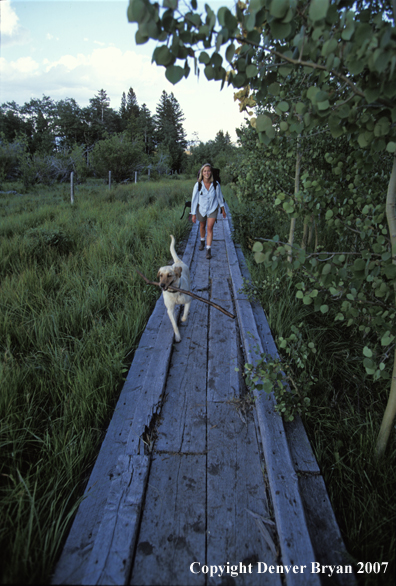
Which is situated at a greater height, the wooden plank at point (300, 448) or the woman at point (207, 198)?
the woman at point (207, 198)

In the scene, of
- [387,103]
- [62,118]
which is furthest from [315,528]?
[62,118]

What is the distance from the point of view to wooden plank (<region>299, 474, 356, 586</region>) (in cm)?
135

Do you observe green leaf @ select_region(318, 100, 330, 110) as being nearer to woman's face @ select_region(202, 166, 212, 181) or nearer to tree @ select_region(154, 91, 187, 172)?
woman's face @ select_region(202, 166, 212, 181)

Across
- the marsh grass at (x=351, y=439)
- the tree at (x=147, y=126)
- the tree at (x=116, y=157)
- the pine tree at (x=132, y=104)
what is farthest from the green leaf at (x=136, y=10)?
the pine tree at (x=132, y=104)

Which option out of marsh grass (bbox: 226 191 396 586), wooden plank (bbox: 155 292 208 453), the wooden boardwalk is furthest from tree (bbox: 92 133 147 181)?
the wooden boardwalk

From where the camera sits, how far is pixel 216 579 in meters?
1.31

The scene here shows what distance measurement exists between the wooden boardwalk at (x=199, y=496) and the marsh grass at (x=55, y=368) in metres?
0.15

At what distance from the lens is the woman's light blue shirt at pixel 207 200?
601 centimetres

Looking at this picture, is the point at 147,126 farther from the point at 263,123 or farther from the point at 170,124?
the point at 263,123

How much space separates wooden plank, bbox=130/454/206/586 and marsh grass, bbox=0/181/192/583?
1.30 feet

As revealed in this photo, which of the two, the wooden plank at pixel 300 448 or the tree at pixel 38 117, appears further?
the tree at pixel 38 117

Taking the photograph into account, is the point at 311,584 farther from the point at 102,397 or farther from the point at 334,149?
the point at 334,149

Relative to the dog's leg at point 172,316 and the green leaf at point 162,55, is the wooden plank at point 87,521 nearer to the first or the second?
the dog's leg at point 172,316

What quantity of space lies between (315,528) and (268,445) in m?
0.45
